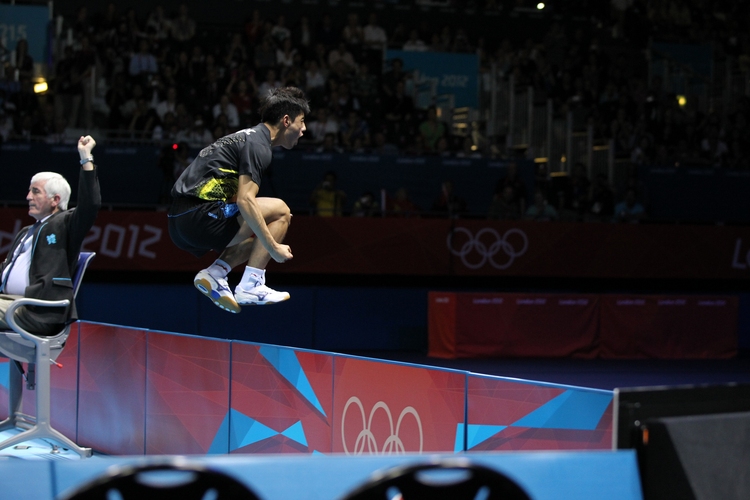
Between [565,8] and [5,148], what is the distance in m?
14.9

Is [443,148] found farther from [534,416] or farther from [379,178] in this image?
[534,416]

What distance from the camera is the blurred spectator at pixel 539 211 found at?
16.3 meters

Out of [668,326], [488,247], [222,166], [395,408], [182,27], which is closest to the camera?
[395,408]

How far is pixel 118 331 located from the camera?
317 inches

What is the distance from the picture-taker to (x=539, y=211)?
53.8 ft

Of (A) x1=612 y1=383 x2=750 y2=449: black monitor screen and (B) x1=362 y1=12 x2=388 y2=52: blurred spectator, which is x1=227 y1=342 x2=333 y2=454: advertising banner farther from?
(B) x1=362 y1=12 x2=388 y2=52: blurred spectator

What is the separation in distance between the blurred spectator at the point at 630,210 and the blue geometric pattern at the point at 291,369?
1114 centimetres

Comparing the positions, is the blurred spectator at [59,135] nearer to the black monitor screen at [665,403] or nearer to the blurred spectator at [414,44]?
the blurred spectator at [414,44]

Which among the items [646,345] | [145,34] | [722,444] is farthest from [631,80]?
[722,444]

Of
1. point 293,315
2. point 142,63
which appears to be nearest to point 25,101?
point 142,63

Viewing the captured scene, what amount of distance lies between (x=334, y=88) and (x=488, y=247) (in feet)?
14.7

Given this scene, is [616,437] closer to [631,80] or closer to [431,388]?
[431,388]

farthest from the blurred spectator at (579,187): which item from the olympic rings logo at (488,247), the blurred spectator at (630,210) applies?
the olympic rings logo at (488,247)

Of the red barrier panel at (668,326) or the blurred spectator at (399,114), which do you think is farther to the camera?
the blurred spectator at (399,114)
